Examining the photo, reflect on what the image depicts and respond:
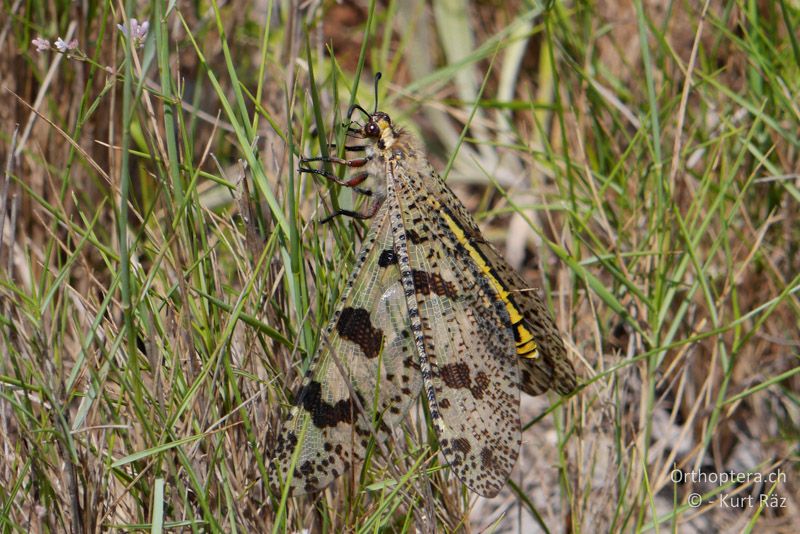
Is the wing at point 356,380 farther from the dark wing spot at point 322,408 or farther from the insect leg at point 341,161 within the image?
the insect leg at point 341,161

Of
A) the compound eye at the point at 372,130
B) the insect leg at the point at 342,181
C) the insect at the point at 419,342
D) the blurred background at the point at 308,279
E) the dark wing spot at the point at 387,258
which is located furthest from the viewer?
the compound eye at the point at 372,130

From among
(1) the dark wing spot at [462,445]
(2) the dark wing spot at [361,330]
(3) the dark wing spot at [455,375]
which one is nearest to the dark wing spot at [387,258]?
(2) the dark wing spot at [361,330]

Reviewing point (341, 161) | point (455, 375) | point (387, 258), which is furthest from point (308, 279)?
point (455, 375)

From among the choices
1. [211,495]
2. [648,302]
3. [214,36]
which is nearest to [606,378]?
[648,302]

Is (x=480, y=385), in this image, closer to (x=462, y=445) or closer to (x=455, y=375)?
(x=455, y=375)

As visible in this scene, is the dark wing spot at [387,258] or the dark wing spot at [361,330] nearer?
the dark wing spot at [361,330]

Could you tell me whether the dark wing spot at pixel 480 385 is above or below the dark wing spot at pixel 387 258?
below

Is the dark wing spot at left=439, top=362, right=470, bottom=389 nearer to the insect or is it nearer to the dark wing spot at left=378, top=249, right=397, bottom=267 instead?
the insect

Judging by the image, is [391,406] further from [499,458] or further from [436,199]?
[436,199]
